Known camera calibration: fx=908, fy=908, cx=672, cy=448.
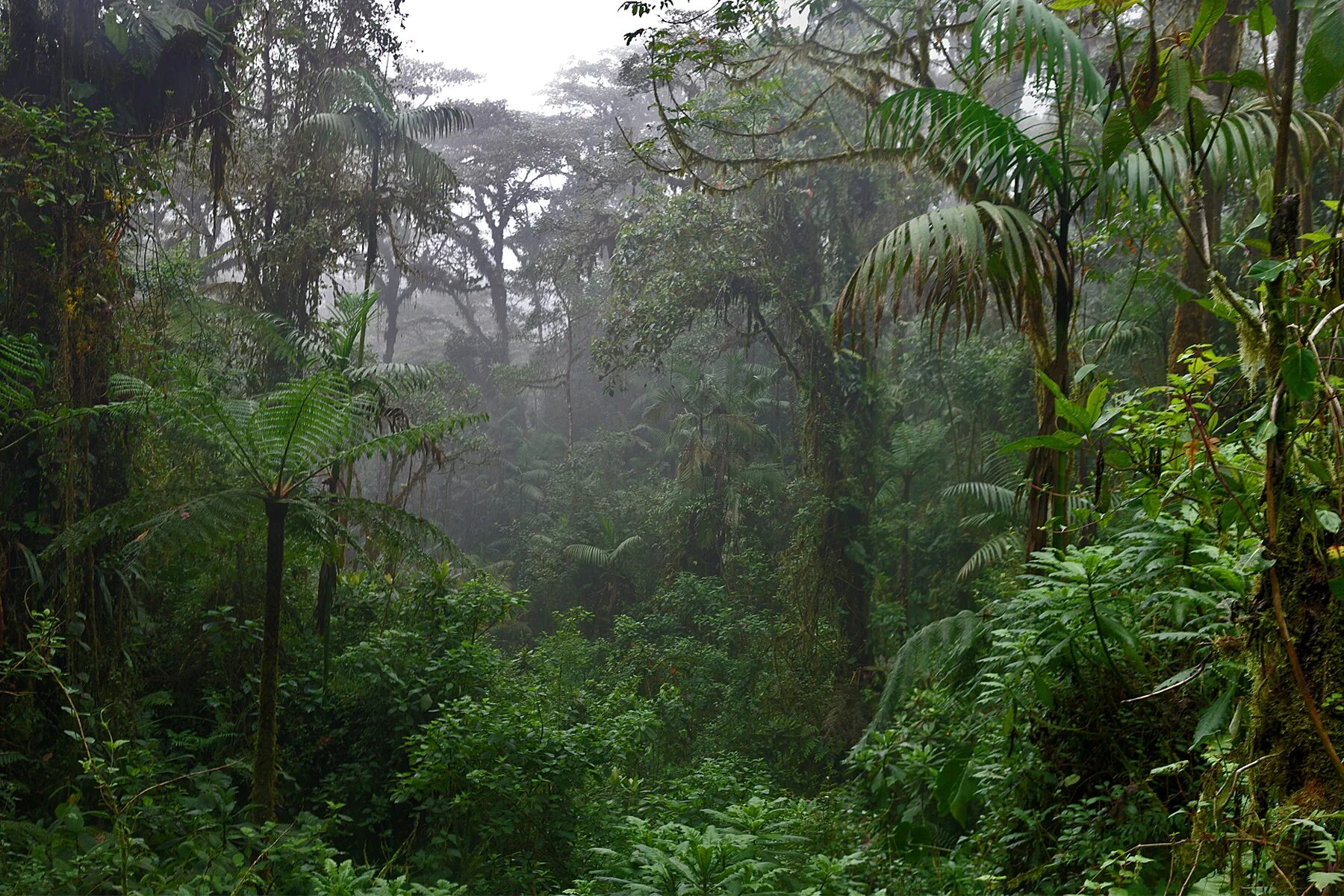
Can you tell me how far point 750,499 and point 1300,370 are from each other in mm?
11877

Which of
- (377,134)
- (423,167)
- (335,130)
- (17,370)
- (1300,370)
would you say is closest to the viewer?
(1300,370)

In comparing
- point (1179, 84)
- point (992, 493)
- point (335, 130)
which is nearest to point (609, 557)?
point (992, 493)

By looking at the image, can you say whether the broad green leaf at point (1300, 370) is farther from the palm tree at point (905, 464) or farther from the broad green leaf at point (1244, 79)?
the palm tree at point (905, 464)

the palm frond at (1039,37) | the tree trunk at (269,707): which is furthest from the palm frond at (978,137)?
the tree trunk at (269,707)

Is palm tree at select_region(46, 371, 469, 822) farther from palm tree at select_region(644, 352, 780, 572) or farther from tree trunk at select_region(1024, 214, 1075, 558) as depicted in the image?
palm tree at select_region(644, 352, 780, 572)

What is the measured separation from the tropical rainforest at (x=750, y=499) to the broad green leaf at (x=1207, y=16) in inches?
5.2

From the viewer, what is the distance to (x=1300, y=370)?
1391 millimetres

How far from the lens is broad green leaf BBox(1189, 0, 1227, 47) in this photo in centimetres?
171

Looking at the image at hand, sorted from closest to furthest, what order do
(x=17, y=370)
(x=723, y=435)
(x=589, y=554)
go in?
(x=17, y=370), (x=723, y=435), (x=589, y=554)

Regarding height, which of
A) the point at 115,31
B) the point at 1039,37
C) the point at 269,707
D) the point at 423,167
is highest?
the point at 423,167

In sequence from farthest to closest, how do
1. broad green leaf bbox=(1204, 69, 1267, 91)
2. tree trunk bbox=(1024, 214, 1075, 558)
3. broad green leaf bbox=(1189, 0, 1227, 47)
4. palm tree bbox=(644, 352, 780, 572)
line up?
palm tree bbox=(644, 352, 780, 572) → tree trunk bbox=(1024, 214, 1075, 558) → broad green leaf bbox=(1204, 69, 1267, 91) → broad green leaf bbox=(1189, 0, 1227, 47)

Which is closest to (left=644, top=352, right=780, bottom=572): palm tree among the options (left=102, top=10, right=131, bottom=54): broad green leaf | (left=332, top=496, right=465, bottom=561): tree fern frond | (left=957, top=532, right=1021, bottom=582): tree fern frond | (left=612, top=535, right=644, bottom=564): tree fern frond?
(left=612, top=535, right=644, bottom=564): tree fern frond

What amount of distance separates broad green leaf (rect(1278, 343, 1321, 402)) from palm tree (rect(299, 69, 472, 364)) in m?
8.19

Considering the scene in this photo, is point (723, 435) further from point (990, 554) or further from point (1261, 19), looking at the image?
point (1261, 19)
